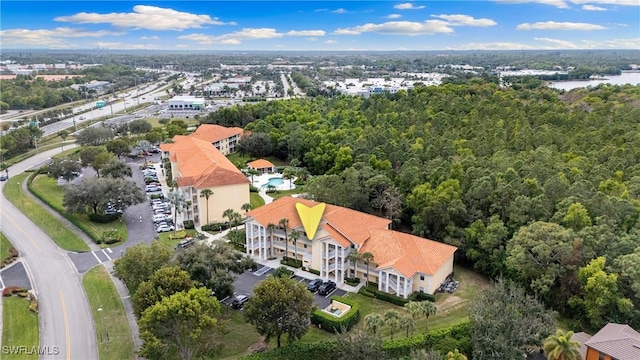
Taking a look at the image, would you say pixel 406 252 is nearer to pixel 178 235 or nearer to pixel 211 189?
pixel 211 189

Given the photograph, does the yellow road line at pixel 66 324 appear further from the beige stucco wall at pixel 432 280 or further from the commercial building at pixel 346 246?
the beige stucco wall at pixel 432 280

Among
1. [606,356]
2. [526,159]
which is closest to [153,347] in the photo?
[606,356]

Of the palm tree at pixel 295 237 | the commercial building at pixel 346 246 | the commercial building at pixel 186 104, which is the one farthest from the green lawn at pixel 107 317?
the commercial building at pixel 186 104

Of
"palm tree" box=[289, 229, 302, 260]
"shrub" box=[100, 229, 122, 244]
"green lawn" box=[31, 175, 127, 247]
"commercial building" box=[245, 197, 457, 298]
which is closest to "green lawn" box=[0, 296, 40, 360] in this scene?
"shrub" box=[100, 229, 122, 244]

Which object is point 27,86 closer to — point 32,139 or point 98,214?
point 32,139

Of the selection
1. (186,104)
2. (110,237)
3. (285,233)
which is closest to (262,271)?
(285,233)

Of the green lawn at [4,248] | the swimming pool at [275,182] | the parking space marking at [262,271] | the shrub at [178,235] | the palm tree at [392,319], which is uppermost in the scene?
the palm tree at [392,319]
